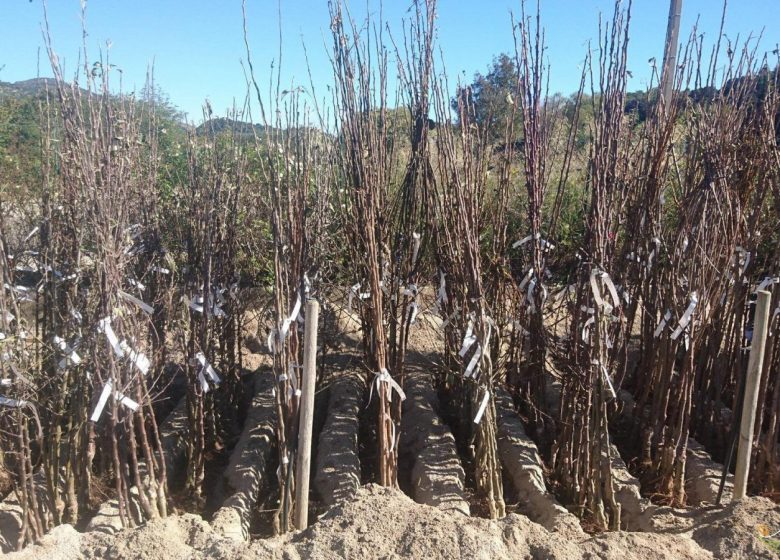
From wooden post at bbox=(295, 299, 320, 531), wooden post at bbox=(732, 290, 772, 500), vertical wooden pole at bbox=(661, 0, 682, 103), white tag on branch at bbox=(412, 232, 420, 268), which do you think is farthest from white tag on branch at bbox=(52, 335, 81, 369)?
vertical wooden pole at bbox=(661, 0, 682, 103)

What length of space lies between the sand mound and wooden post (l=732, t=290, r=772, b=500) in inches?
9.7

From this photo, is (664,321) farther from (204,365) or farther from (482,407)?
(204,365)

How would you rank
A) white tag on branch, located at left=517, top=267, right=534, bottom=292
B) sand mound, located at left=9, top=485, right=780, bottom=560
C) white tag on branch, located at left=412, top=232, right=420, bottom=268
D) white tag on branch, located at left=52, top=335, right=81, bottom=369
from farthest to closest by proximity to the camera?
white tag on branch, located at left=412, top=232, right=420, bottom=268
white tag on branch, located at left=517, top=267, right=534, bottom=292
white tag on branch, located at left=52, top=335, right=81, bottom=369
sand mound, located at left=9, top=485, right=780, bottom=560

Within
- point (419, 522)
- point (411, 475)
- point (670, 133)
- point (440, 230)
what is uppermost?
point (670, 133)

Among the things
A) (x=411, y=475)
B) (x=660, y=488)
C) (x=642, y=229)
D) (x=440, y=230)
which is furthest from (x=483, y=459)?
(x=642, y=229)

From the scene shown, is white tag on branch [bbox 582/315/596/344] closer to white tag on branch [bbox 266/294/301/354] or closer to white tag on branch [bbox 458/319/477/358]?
white tag on branch [bbox 458/319/477/358]

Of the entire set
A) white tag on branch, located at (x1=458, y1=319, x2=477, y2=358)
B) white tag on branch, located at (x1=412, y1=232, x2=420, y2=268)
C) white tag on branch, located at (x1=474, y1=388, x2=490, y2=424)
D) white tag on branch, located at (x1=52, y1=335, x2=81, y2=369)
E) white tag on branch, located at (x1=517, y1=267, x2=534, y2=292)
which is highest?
white tag on branch, located at (x1=412, y1=232, x2=420, y2=268)

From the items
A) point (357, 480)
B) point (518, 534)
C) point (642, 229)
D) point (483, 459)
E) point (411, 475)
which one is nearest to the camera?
point (518, 534)

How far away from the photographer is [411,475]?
11.1ft

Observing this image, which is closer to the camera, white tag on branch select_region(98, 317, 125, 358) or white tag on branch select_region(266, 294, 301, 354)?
white tag on branch select_region(98, 317, 125, 358)

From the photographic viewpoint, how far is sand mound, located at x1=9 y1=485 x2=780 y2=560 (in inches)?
89.7

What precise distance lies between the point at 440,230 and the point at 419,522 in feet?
5.41

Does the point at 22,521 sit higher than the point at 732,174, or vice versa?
the point at 732,174

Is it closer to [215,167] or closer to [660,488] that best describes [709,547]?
[660,488]
